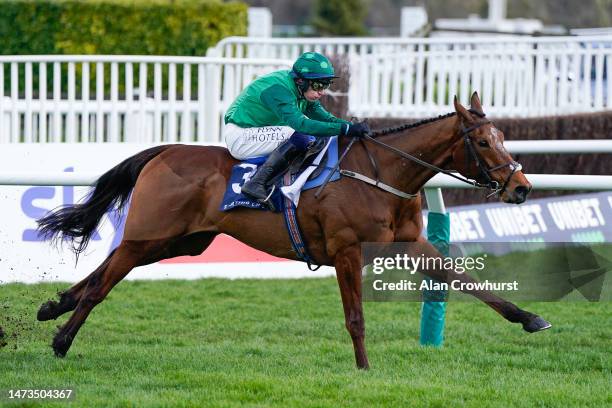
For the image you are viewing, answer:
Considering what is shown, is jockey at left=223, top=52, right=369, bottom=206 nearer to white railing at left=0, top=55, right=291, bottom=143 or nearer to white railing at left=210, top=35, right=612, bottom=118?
white railing at left=0, top=55, right=291, bottom=143

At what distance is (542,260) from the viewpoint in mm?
6957

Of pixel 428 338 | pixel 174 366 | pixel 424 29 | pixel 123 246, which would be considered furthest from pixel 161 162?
pixel 424 29

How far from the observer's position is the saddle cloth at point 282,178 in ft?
20.8

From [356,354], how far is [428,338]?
0.88m

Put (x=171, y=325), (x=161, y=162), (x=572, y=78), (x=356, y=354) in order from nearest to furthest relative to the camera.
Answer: (x=356, y=354), (x=161, y=162), (x=171, y=325), (x=572, y=78)

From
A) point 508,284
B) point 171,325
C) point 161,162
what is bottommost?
point 171,325

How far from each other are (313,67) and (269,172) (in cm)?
61

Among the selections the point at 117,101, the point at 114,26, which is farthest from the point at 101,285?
the point at 114,26

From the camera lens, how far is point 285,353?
6.80m

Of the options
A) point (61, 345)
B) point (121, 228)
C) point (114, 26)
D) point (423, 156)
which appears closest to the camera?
point (423, 156)

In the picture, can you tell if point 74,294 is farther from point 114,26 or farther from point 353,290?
point 114,26

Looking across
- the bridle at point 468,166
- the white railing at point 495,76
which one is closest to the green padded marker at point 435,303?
the bridle at point 468,166

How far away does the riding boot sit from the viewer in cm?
634

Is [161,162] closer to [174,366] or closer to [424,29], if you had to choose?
[174,366]
